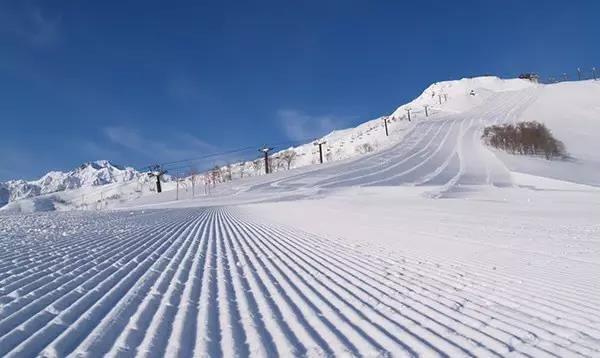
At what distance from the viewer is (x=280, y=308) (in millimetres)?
6672

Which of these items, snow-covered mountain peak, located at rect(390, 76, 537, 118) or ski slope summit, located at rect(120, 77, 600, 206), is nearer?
ski slope summit, located at rect(120, 77, 600, 206)

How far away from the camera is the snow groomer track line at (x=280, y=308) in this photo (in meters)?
4.94

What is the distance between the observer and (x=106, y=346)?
→ 4777 millimetres

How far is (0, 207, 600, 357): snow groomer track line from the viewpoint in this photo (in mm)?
4941

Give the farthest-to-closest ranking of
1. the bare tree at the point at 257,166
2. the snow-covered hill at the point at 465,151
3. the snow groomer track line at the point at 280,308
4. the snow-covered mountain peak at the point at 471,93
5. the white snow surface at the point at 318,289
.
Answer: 1. the snow-covered mountain peak at the point at 471,93
2. the bare tree at the point at 257,166
3. the snow-covered hill at the point at 465,151
4. the white snow surface at the point at 318,289
5. the snow groomer track line at the point at 280,308

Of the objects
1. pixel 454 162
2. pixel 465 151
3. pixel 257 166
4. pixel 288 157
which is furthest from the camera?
pixel 257 166

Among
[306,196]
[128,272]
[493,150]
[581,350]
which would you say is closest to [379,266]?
[128,272]

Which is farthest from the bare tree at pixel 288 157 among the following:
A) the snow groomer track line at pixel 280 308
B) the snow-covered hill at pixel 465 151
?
the snow groomer track line at pixel 280 308

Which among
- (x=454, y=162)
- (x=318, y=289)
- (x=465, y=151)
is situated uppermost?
(x=465, y=151)

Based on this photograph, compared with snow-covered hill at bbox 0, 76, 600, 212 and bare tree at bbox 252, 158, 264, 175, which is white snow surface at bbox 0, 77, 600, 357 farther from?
bare tree at bbox 252, 158, 264, 175

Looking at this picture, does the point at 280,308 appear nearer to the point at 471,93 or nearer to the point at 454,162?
the point at 454,162

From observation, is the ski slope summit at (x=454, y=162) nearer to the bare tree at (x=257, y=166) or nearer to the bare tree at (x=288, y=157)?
the bare tree at (x=288, y=157)

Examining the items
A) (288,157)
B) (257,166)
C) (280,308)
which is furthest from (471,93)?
(280,308)

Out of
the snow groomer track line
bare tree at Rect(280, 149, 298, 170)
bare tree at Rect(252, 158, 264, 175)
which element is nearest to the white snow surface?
the snow groomer track line
